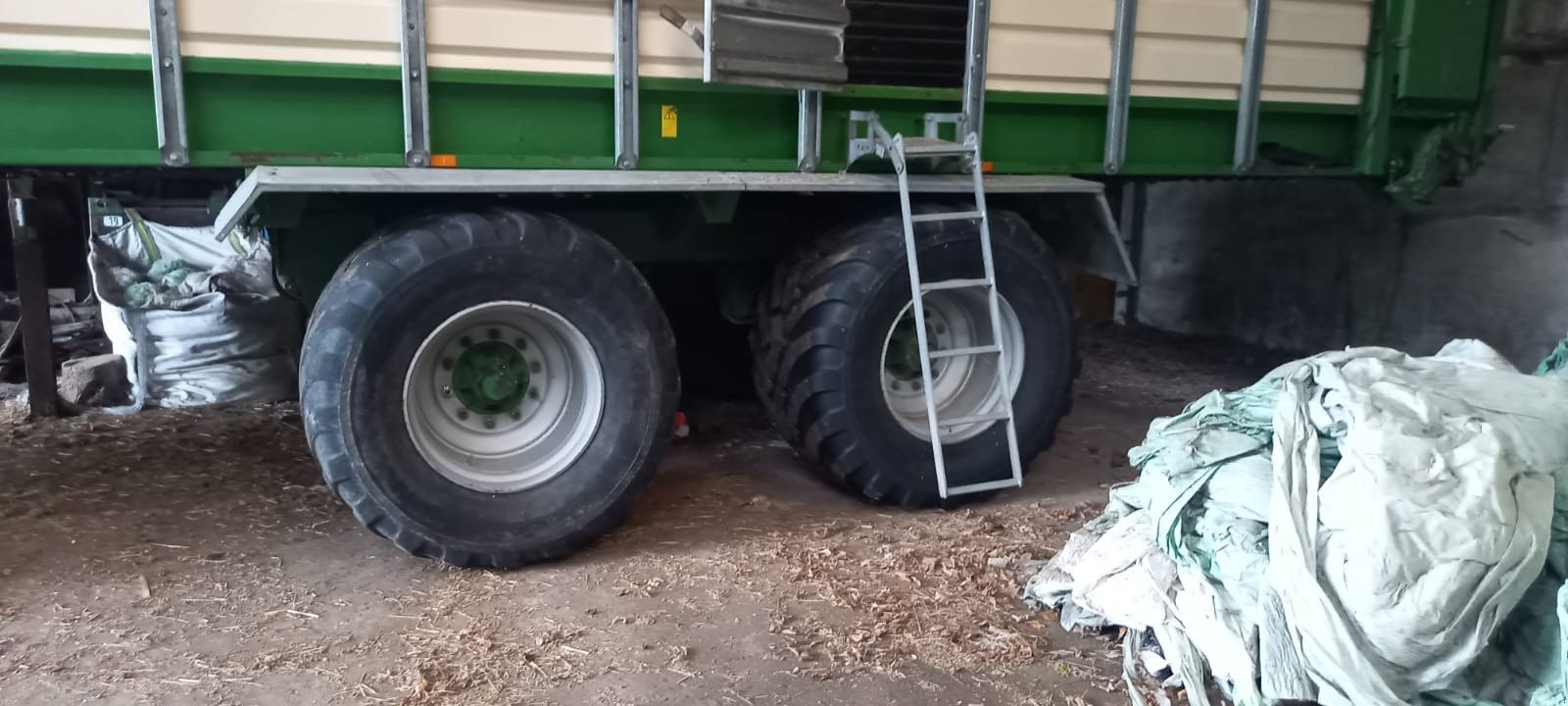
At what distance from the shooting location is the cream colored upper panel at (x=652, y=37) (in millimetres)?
3324

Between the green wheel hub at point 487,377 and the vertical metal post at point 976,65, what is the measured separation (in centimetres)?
195

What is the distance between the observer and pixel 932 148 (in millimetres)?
4242

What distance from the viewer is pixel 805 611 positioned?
3.55 m

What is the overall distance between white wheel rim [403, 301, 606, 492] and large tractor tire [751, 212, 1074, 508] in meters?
0.88

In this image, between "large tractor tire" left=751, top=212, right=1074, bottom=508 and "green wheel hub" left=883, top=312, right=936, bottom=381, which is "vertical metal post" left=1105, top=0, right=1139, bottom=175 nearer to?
"large tractor tire" left=751, top=212, right=1074, bottom=508

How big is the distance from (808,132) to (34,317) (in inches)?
163

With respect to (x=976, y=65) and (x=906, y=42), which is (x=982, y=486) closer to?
(x=976, y=65)

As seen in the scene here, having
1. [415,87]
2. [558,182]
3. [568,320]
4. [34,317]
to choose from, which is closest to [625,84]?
[558,182]

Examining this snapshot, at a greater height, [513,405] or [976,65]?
[976,65]

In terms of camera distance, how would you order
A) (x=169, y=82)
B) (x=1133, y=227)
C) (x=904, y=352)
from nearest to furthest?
(x=169, y=82), (x=904, y=352), (x=1133, y=227)

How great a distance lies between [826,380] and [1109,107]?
1.71 meters

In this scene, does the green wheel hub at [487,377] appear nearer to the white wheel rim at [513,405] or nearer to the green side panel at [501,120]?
the white wheel rim at [513,405]

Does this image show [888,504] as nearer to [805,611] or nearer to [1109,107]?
[805,611]

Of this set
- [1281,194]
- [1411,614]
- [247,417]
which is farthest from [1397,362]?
[247,417]
